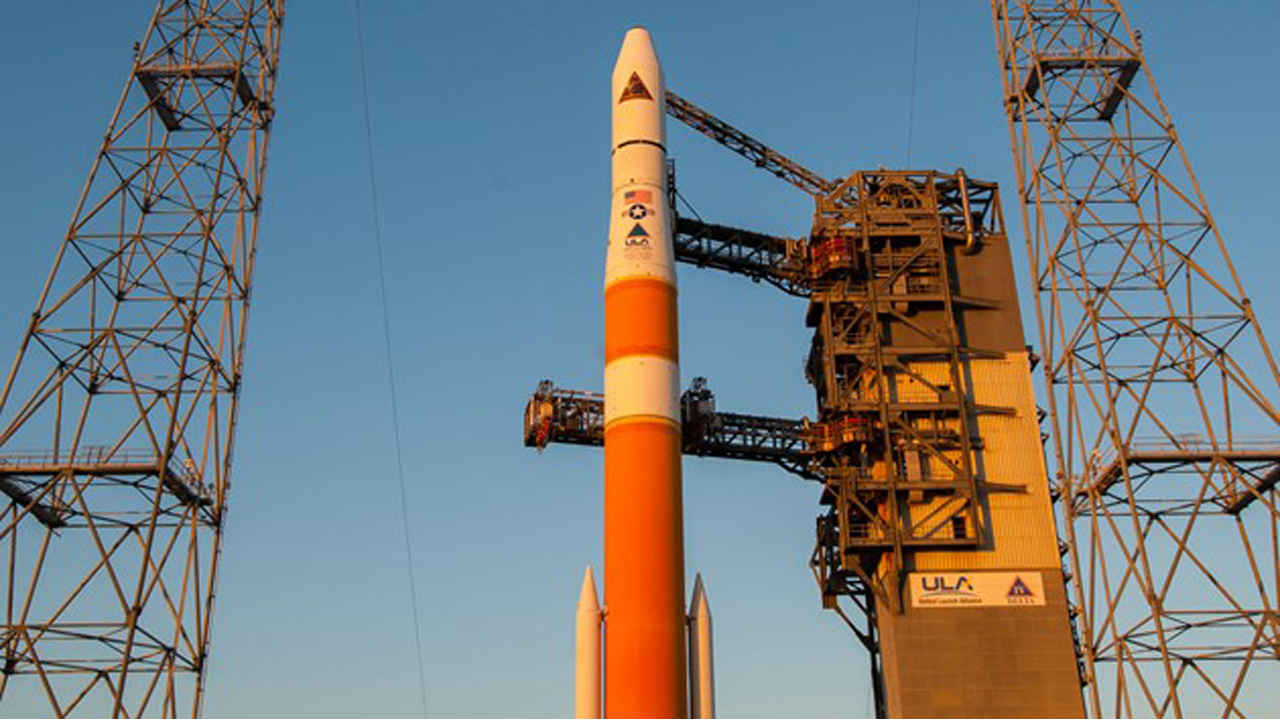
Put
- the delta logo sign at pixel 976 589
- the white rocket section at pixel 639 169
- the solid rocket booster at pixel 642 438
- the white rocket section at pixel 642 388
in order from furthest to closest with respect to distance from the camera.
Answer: the delta logo sign at pixel 976 589 → the white rocket section at pixel 639 169 → the white rocket section at pixel 642 388 → the solid rocket booster at pixel 642 438

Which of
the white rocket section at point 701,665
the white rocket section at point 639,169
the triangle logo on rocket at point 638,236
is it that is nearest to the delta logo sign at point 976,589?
the white rocket section at point 701,665

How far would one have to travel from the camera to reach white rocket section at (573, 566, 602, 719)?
40312 mm

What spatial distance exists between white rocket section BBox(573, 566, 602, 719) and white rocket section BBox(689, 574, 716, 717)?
3.02m

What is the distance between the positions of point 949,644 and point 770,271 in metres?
21.1

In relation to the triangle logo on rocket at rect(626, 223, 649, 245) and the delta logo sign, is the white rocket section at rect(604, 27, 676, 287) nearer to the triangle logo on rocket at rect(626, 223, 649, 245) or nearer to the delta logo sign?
the triangle logo on rocket at rect(626, 223, 649, 245)

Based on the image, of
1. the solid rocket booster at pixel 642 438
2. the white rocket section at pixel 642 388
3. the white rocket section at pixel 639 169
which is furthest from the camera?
the white rocket section at pixel 639 169

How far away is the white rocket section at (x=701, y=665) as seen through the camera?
40.8m

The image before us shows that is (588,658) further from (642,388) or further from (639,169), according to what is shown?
(639,169)

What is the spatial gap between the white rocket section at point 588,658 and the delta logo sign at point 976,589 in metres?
17.5

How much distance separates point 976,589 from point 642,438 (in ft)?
61.9

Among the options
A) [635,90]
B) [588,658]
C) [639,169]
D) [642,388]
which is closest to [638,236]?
[639,169]

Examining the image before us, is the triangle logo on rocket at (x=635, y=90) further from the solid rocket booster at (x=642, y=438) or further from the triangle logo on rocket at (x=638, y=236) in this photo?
the triangle logo on rocket at (x=638, y=236)

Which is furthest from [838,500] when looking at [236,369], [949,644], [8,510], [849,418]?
[8,510]

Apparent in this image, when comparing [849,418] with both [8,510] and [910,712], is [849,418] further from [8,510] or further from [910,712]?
[8,510]
